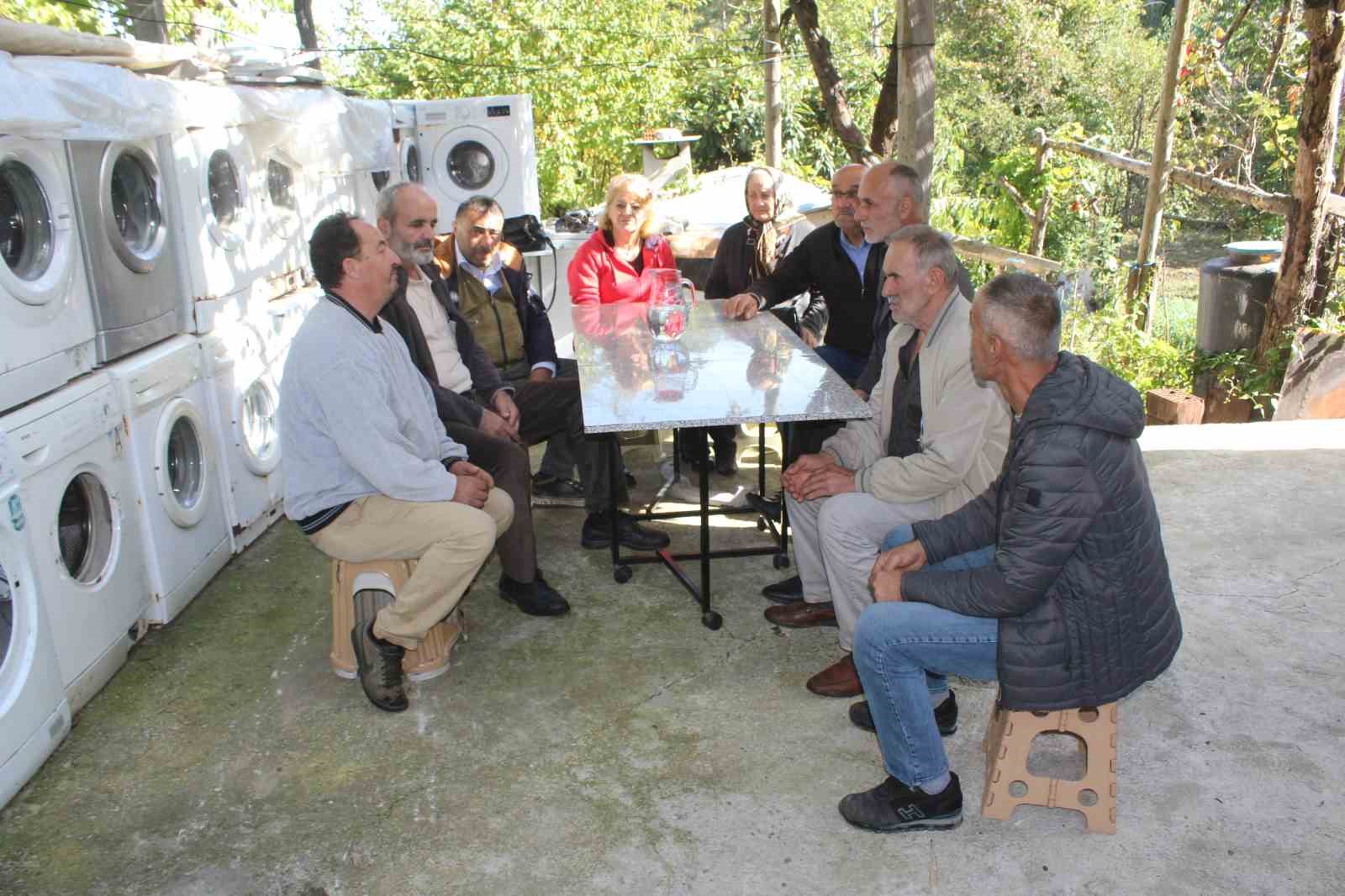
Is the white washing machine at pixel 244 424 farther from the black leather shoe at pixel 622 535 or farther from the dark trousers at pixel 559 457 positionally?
the black leather shoe at pixel 622 535

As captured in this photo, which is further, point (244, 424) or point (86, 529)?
point (244, 424)

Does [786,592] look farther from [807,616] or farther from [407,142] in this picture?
[407,142]

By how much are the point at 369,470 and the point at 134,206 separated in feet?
4.85

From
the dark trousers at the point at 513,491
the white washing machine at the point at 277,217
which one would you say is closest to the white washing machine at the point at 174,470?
the white washing machine at the point at 277,217

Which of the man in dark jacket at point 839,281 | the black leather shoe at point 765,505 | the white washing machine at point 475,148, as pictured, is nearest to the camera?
the man in dark jacket at point 839,281

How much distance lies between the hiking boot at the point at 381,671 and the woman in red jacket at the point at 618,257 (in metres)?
2.15

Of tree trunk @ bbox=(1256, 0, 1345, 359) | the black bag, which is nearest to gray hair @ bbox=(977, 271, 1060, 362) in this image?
the black bag

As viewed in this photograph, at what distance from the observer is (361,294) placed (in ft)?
10.00

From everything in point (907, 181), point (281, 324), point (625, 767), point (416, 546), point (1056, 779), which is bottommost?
point (625, 767)

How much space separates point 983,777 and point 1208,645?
1085 millimetres

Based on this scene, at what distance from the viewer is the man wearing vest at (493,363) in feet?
12.0

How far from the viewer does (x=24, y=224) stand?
2.98 meters

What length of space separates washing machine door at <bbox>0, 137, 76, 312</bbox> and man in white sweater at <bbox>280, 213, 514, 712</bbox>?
0.70 m

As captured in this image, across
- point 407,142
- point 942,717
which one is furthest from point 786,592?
point 407,142
